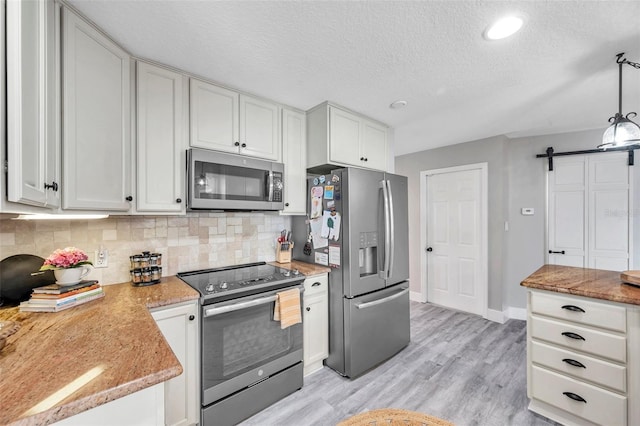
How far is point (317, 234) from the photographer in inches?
98.9

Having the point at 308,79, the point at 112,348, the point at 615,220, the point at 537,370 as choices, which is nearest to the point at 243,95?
the point at 308,79

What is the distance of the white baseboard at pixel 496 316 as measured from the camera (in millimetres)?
3423

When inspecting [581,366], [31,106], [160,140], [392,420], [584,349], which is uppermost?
[160,140]

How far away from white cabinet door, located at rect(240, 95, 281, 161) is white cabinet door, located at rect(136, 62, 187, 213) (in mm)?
448

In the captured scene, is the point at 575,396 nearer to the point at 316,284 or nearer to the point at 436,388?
the point at 436,388

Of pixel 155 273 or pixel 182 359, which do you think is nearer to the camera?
pixel 182 359

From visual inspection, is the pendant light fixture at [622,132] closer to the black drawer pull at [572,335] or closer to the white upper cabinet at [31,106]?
the black drawer pull at [572,335]

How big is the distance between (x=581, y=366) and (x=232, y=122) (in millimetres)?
2919

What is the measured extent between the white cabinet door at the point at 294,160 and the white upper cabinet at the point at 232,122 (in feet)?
0.32

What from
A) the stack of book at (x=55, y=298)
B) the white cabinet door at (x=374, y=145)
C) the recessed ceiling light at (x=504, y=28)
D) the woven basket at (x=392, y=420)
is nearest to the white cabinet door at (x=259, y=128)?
the white cabinet door at (x=374, y=145)

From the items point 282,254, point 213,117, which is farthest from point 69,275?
point 282,254

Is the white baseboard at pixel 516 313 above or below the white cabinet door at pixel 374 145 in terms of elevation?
below

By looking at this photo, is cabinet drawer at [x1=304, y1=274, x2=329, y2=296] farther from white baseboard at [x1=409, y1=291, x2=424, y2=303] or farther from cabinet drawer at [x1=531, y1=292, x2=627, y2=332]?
white baseboard at [x1=409, y1=291, x2=424, y2=303]

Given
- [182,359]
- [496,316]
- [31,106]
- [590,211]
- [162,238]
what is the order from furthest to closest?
1. [496,316]
2. [590,211]
3. [162,238]
4. [182,359]
5. [31,106]
